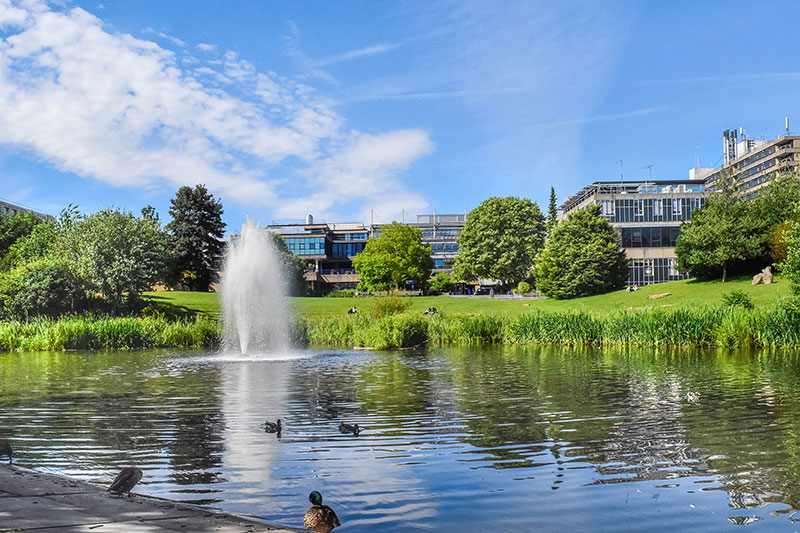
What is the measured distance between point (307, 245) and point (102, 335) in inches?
4051

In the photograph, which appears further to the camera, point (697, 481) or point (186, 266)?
point (186, 266)

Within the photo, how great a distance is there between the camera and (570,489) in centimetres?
927

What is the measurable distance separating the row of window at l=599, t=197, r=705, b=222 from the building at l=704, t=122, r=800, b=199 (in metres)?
27.6

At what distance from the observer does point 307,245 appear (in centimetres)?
14612

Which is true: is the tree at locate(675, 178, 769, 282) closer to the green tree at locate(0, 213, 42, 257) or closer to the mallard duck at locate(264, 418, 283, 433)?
the mallard duck at locate(264, 418, 283, 433)

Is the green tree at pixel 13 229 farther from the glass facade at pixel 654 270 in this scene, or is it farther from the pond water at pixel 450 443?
the glass facade at pixel 654 270

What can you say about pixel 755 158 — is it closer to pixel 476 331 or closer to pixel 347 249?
pixel 347 249

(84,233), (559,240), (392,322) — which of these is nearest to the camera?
(392,322)

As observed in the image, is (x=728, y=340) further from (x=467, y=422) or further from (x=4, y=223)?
(x=4, y=223)

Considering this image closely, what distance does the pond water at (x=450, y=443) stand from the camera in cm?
848

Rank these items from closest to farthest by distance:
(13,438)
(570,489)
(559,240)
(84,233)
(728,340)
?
(570,489), (13,438), (728,340), (84,233), (559,240)

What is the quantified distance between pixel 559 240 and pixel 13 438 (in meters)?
72.1

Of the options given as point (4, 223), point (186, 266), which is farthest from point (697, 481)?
point (4, 223)

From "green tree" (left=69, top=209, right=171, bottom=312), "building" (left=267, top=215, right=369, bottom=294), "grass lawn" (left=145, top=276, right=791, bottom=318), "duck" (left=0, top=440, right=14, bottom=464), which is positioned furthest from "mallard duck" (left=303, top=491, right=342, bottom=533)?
"building" (left=267, top=215, right=369, bottom=294)
